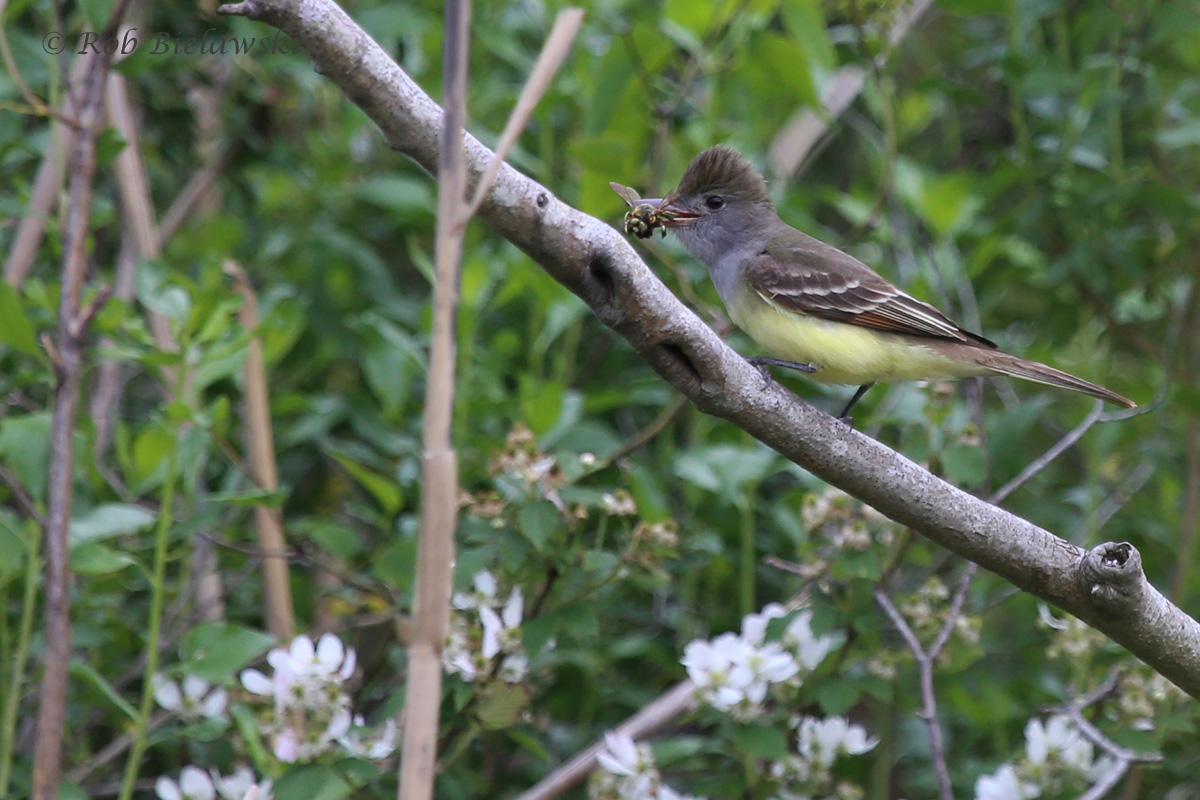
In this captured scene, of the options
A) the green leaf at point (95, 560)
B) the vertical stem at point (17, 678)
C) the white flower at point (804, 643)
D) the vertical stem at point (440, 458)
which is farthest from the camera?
the white flower at point (804, 643)

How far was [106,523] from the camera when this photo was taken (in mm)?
3059

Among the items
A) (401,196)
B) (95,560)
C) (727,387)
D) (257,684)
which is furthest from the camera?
(401,196)

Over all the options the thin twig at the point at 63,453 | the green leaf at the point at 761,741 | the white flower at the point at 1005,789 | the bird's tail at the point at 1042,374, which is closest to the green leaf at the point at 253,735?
the thin twig at the point at 63,453

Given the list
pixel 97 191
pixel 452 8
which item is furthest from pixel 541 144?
pixel 452 8

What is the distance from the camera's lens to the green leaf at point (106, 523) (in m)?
3.02

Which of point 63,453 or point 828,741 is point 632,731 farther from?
point 63,453

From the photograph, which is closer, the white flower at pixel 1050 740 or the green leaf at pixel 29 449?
the green leaf at pixel 29 449

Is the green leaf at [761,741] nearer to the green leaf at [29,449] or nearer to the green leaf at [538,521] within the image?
the green leaf at [538,521]

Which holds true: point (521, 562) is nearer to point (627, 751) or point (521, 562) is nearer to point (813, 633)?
point (627, 751)

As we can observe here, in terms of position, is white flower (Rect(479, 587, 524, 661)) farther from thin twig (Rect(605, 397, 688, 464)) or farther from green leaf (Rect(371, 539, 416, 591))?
thin twig (Rect(605, 397, 688, 464))

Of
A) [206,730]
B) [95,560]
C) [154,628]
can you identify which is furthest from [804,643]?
[95,560]

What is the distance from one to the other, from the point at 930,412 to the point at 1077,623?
0.71 m

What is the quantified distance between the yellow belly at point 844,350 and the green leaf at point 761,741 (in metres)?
0.99

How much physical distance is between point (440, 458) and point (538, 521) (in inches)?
58.0
